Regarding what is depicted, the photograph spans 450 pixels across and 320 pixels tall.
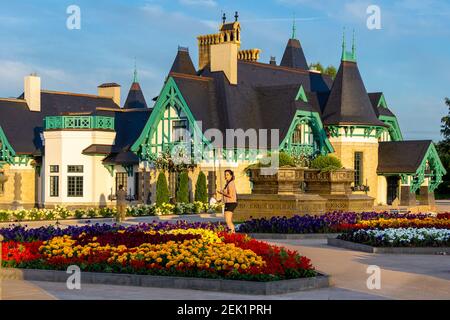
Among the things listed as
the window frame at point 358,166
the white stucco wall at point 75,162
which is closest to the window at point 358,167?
the window frame at point 358,166

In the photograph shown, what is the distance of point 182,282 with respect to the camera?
13.1 m

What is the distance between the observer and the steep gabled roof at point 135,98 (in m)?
66.8

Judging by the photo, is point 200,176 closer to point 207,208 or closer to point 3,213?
point 207,208

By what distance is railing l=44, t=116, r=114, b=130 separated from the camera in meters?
47.4

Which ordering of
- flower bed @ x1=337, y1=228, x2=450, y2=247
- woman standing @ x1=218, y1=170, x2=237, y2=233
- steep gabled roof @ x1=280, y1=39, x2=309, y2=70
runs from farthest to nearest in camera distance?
steep gabled roof @ x1=280, y1=39, x2=309, y2=70 < woman standing @ x1=218, y1=170, x2=237, y2=233 < flower bed @ x1=337, y1=228, x2=450, y2=247

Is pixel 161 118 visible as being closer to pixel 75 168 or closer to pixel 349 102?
pixel 75 168

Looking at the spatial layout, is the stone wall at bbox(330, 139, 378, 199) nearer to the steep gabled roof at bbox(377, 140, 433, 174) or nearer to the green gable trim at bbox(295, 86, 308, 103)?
the steep gabled roof at bbox(377, 140, 433, 174)

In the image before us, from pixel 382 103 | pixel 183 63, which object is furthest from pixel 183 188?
pixel 382 103

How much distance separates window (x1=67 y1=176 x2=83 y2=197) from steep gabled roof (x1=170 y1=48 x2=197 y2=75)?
8935 millimetres

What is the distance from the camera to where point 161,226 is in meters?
20.4

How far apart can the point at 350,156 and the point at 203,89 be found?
8.93 m

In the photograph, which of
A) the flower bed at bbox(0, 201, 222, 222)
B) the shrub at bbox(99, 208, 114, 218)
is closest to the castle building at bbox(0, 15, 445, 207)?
the flower bed at bbox(0, 201, 222, 222)
